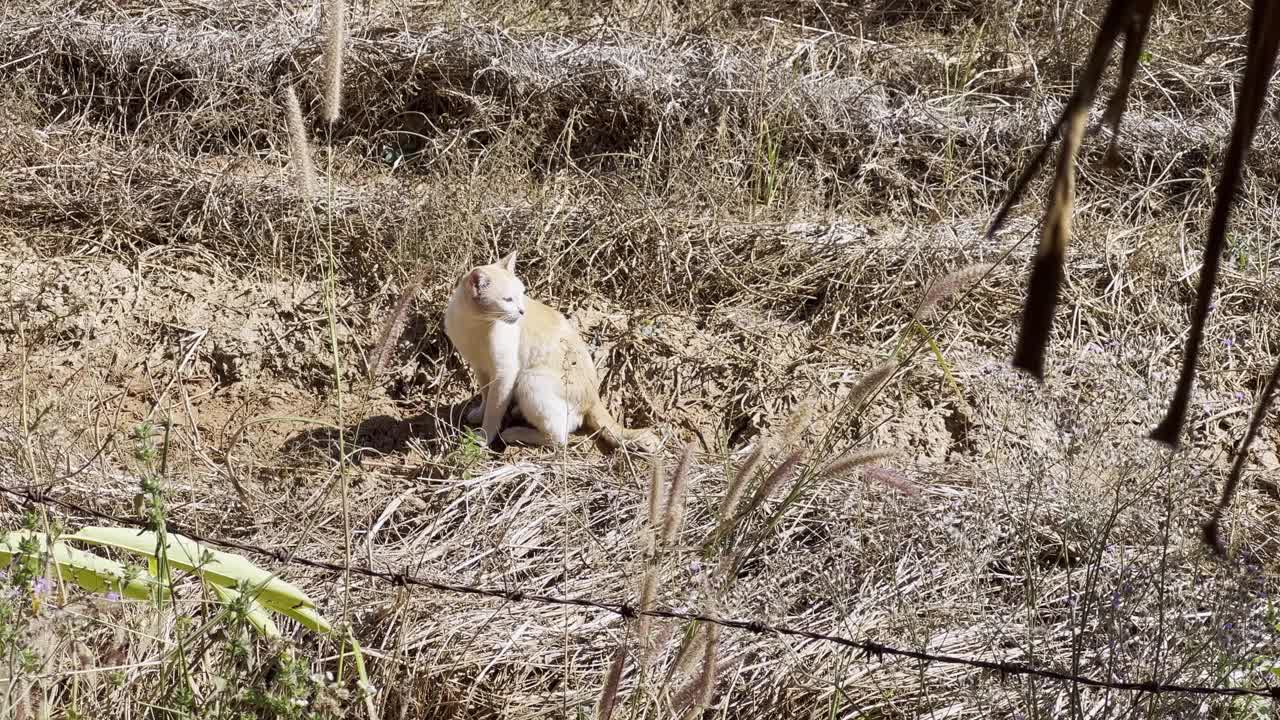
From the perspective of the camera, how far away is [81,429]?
13.5 feet

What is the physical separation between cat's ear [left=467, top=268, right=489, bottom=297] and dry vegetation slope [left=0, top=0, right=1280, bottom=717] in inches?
21.8

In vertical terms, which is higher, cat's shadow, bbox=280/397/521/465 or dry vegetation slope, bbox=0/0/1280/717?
dry vegetation slope, bbox=0/0/1280/717

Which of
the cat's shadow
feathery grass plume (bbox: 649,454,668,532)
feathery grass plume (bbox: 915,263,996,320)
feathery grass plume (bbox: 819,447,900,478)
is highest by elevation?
feathery grass plume (bbox: 915,263,996,320)

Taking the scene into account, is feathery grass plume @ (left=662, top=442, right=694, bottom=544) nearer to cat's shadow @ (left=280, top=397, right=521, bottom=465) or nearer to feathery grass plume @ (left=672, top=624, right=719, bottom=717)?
feathery grass plume @ (left=672, top=624, right=719, bottom=717)

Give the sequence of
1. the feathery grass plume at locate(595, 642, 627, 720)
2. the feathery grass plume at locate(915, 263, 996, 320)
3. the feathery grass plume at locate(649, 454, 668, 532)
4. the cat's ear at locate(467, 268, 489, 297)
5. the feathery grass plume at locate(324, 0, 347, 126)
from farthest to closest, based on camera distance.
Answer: the cat's ear at locate(467, 268, 489, 297)
the feathery grass plume at locate(915, 263, 996, 320)
the feathery grass plume at locate(324, 0, 347, 126)
the feathery grass plume at locate(649, 454, 668, 532)
the feathery grass plume at locate(595, 642, 627, 720)

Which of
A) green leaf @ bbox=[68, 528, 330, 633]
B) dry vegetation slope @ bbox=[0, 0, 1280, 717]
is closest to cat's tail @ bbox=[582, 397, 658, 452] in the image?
dry vegetation slope @ bbox=[0, 0, 1280, 717]

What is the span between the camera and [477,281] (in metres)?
4.30

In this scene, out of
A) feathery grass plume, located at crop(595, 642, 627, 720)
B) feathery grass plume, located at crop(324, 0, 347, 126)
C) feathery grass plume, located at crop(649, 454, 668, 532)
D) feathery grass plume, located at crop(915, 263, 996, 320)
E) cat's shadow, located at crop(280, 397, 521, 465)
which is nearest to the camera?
feathery grass plume, located at crop(595, 642, 627, 720)

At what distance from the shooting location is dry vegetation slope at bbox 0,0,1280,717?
3045 millimetres

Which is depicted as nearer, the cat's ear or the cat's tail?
the cat's ear

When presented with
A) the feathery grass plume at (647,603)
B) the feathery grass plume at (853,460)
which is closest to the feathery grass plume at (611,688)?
the feathery grass plume at (647,603)

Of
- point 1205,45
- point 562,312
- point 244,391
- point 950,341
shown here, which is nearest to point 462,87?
point 562,312

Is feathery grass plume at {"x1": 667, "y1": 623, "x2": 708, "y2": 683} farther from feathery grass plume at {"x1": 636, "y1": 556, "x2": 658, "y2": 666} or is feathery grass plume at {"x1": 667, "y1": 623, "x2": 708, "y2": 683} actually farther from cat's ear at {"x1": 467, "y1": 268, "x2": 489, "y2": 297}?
cat's ear at {"x1": 467, "y1": 268, "x2": 489, "y2": 297}

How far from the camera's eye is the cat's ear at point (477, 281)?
429cm
